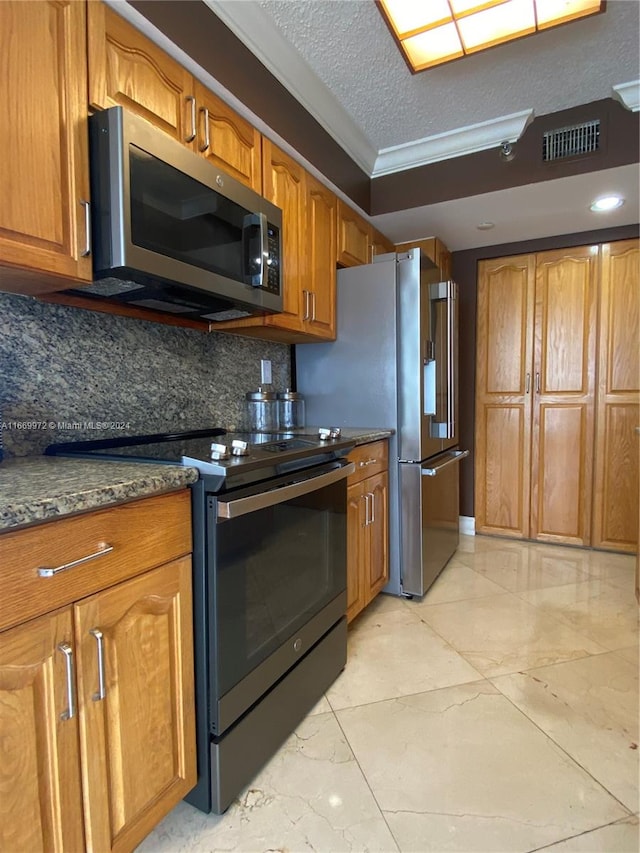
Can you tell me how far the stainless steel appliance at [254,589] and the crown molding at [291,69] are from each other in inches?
56.6

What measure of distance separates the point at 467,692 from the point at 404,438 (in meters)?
1.13

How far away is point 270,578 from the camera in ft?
4.22

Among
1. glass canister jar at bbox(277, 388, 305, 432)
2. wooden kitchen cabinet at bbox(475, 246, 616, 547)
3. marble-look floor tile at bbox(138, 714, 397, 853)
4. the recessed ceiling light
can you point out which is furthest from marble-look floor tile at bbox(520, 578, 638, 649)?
the recessed ceiling light

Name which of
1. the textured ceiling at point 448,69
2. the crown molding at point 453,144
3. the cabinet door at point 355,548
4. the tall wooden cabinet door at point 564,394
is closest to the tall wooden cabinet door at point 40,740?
the cabinet door at point 355,548

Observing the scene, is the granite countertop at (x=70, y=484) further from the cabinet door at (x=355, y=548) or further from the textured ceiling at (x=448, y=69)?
the textured ceiling at (x=448, y=69)

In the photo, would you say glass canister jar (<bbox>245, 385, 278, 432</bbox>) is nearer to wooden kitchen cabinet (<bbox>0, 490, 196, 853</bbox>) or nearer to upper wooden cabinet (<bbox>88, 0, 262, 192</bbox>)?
upper wooden cabinet (<bbox>88, 0, 262, 192</bbox>)

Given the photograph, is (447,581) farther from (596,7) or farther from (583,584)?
(596,7)

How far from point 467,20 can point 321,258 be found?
1018 millimetres

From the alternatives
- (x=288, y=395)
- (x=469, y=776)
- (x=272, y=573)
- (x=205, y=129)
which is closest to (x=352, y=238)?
(x=288, y=395)

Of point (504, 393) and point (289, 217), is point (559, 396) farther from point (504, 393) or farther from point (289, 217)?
point (289, 217)

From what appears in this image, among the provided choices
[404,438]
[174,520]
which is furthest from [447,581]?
[174,520]

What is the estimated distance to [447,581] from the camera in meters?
2.61

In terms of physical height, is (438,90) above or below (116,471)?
above

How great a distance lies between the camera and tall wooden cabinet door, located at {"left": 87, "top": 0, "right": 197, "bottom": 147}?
1.13m
